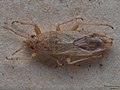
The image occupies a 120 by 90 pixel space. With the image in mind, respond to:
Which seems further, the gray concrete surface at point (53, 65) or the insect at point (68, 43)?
the gray concrete surface at point (53, 65)

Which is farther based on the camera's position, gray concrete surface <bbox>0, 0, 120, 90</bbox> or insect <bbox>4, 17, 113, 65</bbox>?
gray concrete surface <bbox>0, 0, 120, 90</bbox>

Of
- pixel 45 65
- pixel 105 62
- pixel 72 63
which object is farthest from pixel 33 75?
pixel 105 62

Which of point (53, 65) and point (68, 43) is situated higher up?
point (68, 43)

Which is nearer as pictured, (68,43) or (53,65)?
(68,43)

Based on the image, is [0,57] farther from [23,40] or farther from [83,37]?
[83,37]
